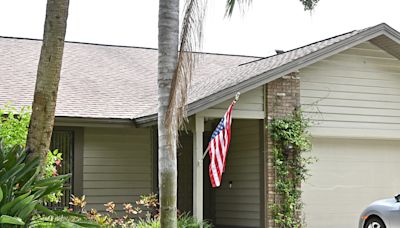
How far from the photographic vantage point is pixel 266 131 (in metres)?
16.2

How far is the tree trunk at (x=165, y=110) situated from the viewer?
1140 centimetres

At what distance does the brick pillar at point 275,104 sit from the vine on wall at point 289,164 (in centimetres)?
10

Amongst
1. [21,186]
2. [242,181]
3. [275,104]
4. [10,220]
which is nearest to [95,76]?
[242,181]

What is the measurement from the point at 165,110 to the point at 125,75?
8.35 m

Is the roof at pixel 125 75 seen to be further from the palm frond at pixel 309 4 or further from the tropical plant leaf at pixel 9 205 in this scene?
the tropical plant leaf at pixel 9 205

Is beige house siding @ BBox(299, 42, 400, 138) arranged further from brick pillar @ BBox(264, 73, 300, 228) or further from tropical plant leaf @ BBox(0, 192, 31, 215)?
tropical plant leaf @ BBox(0, 192, 31, 215)

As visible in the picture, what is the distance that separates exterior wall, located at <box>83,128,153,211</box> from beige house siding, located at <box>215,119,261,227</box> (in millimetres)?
1948

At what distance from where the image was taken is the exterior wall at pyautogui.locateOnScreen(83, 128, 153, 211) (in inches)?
666

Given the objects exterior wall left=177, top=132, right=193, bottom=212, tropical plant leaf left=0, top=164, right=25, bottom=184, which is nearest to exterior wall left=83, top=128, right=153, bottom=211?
exterior wall left=177, top=132, right=193, bottom=212

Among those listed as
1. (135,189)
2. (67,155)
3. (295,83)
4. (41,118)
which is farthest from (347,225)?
(41,118)

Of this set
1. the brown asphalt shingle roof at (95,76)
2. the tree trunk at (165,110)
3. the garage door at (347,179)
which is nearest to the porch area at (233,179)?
the garage door at (347,179)

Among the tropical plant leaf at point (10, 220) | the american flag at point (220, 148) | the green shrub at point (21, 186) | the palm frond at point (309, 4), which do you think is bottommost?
the tropical plant leaf at point (10, 220)

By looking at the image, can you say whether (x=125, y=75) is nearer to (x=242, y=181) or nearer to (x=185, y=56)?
(x=242, y=181)

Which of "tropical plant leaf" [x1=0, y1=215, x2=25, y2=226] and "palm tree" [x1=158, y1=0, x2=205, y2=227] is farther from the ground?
"palm tree" [x1=158, y1=0, x2=205, y2=227]
